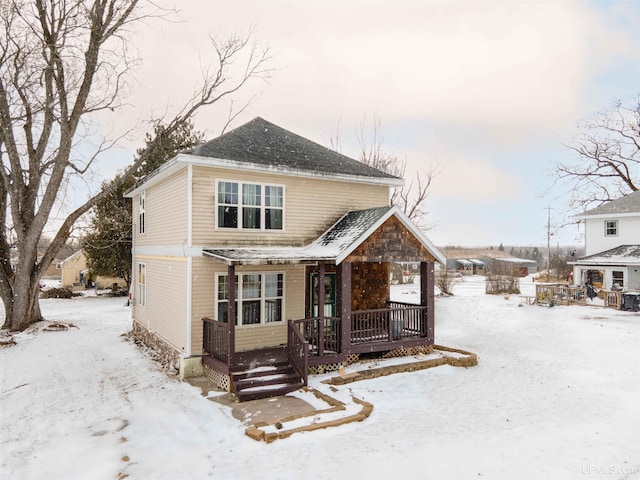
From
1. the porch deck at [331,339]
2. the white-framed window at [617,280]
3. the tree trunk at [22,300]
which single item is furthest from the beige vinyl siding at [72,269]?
the white-framed window at [617,280]

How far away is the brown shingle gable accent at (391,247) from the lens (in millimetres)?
11625

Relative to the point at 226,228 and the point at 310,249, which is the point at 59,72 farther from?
the point at 310,249

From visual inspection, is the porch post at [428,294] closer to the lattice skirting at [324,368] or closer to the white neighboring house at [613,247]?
the lattice skirting at [324,368]

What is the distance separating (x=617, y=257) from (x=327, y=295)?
22.1 metres

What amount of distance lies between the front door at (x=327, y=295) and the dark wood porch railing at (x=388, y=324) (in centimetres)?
96

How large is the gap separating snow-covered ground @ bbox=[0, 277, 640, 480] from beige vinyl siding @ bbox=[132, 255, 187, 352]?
3.88 feet

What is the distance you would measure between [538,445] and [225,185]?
962cm

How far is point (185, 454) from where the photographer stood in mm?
6949

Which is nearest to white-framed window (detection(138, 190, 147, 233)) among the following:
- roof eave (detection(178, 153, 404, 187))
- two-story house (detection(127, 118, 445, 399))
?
two-story house (detection(127, 118, 445, 399))

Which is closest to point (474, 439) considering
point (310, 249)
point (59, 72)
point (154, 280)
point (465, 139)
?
point (310, 249)

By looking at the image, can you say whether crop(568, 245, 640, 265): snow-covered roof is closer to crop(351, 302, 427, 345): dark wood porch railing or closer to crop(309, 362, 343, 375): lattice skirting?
crop(351, 302, 427, 345): dark wood porch railing

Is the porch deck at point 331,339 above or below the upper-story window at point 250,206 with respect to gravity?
below

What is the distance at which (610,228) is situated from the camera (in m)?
28.6

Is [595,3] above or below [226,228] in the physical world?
above
